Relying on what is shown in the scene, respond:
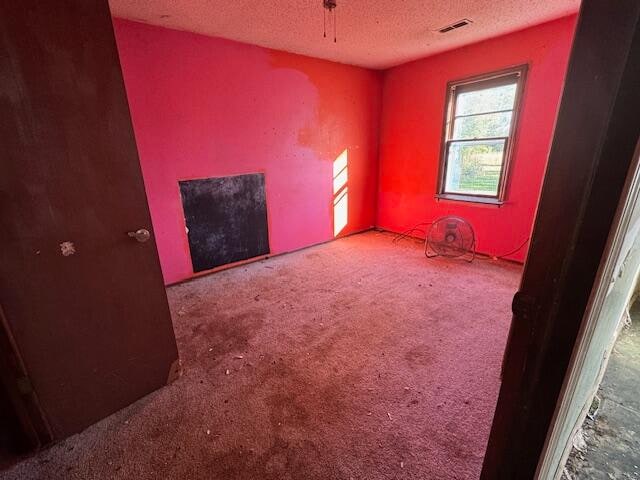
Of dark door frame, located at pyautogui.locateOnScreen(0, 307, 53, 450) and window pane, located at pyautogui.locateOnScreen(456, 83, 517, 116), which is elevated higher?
window pane, located at pyautogui.locateOnScreen(456, 83, 517, 116)

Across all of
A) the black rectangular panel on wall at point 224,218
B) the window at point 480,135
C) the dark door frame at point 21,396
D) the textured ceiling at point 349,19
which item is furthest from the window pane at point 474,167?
the dark door frame at point 21,396

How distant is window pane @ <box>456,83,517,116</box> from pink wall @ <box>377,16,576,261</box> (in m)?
0.17

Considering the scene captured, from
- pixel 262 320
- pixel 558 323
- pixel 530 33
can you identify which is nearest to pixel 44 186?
pixel 262 320

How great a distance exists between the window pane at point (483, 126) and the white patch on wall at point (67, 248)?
3749 millimetres

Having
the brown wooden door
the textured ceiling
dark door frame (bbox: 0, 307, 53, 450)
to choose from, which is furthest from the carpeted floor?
the textured ceiling

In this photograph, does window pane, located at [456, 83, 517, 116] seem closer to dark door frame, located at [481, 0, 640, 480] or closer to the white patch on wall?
dark door frame, located at [481, 0, 640, 480]

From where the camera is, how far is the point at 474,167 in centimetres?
344

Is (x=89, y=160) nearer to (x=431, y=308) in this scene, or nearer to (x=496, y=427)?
(x=496, y=427)

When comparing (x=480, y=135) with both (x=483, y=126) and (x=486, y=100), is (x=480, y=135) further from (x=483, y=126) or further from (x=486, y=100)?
(x=486, y=100)

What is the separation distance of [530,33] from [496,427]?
3.53 m

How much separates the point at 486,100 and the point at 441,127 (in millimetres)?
533

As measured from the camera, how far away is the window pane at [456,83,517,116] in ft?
9.81

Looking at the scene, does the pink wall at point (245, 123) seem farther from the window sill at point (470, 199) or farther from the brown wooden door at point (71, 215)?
the brown wooden door at point (71, 215)

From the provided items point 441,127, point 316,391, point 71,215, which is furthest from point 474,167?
point 71,215
